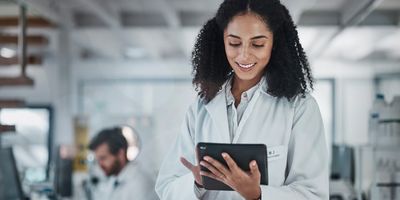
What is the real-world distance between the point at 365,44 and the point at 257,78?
611cm

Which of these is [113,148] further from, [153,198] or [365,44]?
[365,44]

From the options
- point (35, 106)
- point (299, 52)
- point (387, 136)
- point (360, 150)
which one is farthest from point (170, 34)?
point (299, 52)

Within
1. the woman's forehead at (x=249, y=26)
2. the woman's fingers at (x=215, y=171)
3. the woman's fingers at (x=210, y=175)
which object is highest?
the woman's forehead at (x=249, y=26)

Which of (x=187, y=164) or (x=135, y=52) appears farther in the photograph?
(x=135, y=52)

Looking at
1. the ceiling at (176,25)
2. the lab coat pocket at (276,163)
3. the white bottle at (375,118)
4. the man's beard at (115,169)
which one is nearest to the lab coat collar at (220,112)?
the lab coat pocket at (276,163)

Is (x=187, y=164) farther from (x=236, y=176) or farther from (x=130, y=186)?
(x=130, y=186)

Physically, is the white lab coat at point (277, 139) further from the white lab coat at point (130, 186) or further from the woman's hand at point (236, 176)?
the white lab coat at point (130, 186)

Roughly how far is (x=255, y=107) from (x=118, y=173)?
254cm

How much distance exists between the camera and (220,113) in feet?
4.70

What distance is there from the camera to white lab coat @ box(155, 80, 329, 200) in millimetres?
1361

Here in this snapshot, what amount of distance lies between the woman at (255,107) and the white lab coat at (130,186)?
2179 mm

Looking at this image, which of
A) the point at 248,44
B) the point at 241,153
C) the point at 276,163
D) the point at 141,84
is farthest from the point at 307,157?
the point at 141,84

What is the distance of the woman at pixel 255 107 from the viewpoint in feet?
4.46

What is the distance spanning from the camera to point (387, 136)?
3908 millimetres
